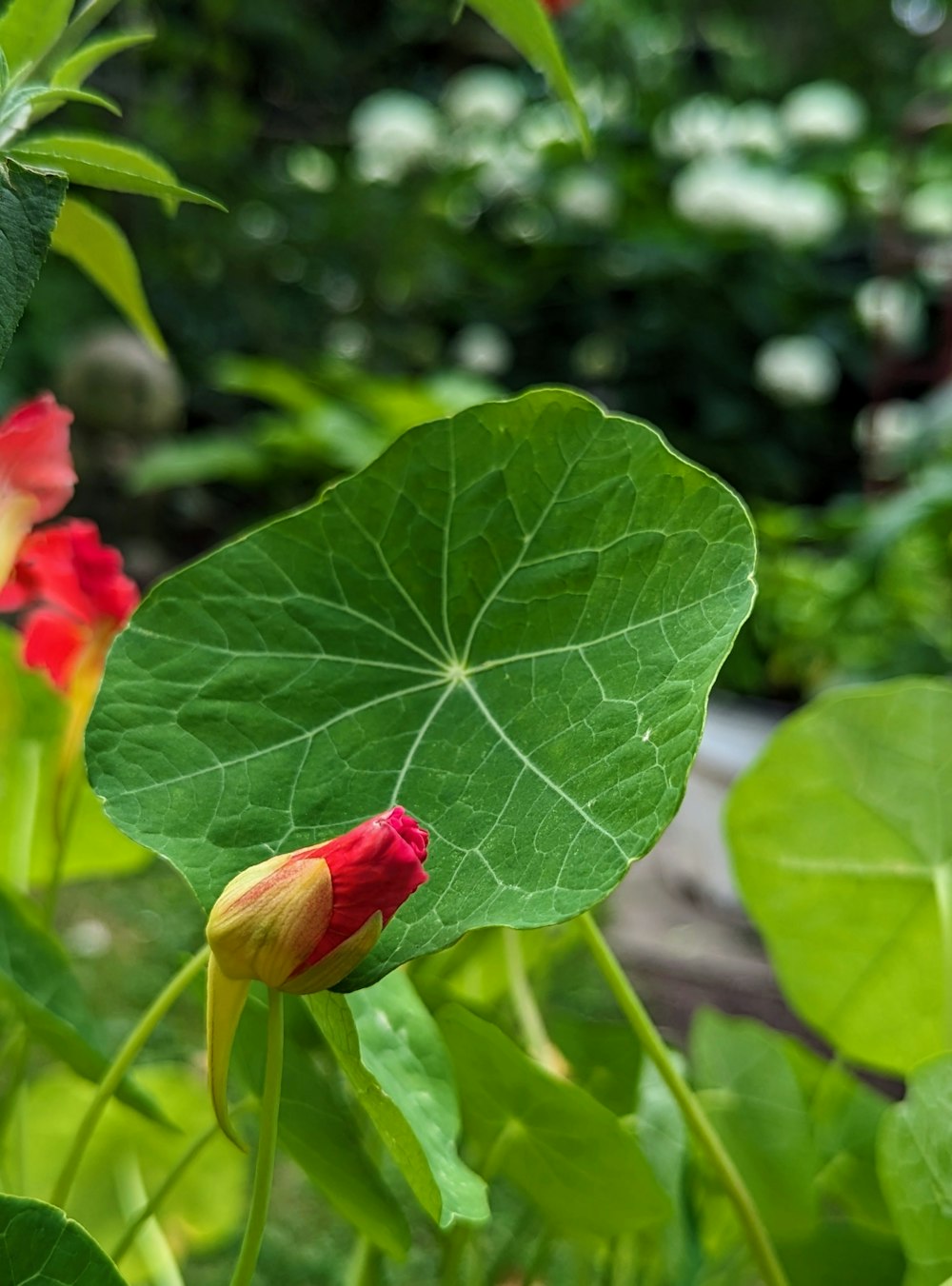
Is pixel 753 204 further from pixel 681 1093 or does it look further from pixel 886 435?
pixel 681 1093

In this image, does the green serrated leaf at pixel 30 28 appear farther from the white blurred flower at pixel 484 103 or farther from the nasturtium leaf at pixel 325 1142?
the white blurred flower at pixel 484 103

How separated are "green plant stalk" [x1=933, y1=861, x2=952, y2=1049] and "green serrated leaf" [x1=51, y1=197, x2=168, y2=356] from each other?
9.5 inches

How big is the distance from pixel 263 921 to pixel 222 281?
2.94 meters

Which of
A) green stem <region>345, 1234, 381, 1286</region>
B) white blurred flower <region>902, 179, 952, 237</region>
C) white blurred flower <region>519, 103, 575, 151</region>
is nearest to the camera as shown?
green stem <region>345, 1234, 381, 1286</region>

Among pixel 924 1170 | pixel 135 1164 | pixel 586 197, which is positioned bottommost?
pixel 586 197

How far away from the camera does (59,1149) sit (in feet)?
1.41

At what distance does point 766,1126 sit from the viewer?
332 mm

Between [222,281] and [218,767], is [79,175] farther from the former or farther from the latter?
[222,281]

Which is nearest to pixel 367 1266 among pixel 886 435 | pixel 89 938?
pixel 89 938

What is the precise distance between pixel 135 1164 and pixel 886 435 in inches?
79.5

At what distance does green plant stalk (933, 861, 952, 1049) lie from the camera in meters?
0.32

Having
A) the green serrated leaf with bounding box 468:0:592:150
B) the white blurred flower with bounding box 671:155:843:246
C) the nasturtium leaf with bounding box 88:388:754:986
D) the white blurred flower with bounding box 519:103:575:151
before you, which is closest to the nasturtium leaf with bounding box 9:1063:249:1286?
the nasturtium leaf with bounding box 88:388:754:986

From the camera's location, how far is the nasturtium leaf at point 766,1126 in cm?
32

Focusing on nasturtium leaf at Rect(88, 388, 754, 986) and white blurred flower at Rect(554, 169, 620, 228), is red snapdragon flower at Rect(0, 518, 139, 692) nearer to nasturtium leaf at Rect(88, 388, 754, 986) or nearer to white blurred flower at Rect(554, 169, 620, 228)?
nasturtium leaf at Rect(88, 388, 754, 986)
